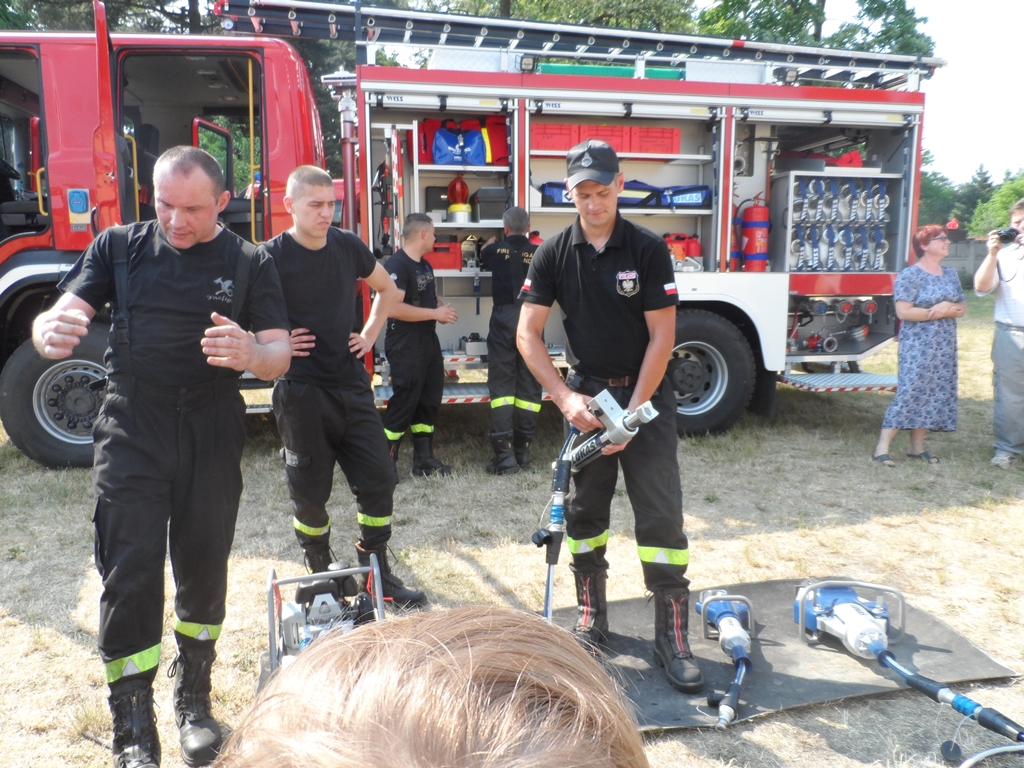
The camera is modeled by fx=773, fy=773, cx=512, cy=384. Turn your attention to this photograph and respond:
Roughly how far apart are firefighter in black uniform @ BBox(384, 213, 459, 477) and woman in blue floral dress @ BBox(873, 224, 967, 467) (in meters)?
3.37

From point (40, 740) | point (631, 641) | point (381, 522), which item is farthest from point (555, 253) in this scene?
point (40, 740)

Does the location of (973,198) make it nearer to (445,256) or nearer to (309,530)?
(445,256)

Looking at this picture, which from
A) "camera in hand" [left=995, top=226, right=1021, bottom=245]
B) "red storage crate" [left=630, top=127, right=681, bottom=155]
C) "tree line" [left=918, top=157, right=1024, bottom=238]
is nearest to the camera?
"camera in hand" [left=995, top=226, right=1021, bottom=245]

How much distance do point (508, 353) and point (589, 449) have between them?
2.98m

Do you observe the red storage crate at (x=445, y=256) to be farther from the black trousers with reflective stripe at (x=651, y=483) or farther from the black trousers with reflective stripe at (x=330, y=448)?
the black trousers with reflective stripe at (x=651, y=483)

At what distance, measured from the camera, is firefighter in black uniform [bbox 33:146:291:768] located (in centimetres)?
A: 239

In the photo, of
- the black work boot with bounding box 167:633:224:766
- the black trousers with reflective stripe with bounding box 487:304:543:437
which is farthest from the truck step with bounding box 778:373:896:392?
the black work boot with bounding box 167:633:224:766

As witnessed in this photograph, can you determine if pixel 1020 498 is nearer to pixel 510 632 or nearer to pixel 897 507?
pixel 897 507

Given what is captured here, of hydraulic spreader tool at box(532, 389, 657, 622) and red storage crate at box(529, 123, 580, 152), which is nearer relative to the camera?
hydraulic spreader tool at box(532, 389, 657, 622)

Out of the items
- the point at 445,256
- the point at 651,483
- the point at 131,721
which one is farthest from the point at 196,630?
the point at 445,256

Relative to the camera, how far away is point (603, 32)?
6.49 meters

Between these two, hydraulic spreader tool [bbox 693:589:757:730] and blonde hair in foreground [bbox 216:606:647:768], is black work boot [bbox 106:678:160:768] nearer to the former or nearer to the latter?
hydraulic spreader tool [bbox 693:589:757:730]

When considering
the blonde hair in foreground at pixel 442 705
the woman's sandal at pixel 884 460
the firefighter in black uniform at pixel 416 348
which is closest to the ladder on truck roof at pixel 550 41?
the firefighter in black uniform at pixel 416 348

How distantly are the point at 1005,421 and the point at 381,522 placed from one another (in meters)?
4.88
